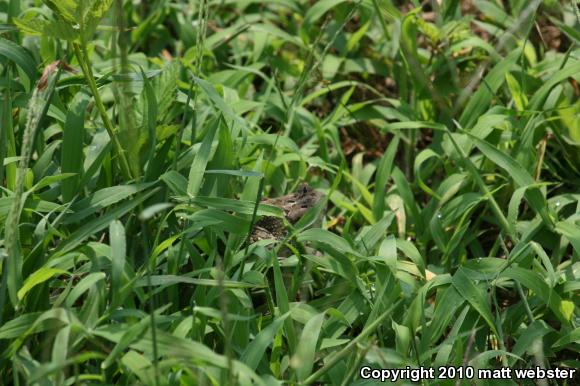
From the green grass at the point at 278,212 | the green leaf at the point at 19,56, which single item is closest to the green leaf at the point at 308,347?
the green grass at the point at 278,212

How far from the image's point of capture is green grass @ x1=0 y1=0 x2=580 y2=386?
5.39ft

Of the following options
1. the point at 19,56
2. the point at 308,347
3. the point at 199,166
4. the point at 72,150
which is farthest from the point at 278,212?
the point at 19,56

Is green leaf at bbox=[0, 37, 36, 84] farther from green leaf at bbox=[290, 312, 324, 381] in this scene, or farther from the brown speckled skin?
green leaf at bbox=[290, 312, 324, 381]

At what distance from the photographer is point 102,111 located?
1.86 m

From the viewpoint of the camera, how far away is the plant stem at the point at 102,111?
183 centimetres

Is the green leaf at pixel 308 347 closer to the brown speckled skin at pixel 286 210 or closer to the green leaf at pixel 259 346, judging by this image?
the green leaf at pixel 259 346

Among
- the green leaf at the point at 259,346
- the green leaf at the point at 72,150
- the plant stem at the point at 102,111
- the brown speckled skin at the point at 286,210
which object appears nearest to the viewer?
the green leaf at the point at 259,346

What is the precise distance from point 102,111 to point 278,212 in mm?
440

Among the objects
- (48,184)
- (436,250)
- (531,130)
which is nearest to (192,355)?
(48,184)

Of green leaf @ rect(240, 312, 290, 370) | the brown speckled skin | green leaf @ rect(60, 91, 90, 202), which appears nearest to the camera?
green leaf @ rect(240, 312, 290, 370)

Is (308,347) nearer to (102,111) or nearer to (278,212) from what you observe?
(278,212)

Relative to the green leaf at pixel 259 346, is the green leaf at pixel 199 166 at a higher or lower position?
higher

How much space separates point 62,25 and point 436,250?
1138 millimetres

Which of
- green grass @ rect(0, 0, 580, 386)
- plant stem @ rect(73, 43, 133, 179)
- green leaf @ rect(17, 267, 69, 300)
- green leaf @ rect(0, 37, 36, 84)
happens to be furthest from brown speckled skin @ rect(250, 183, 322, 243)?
green leaf @ rect(0, 37, 36, 84)
